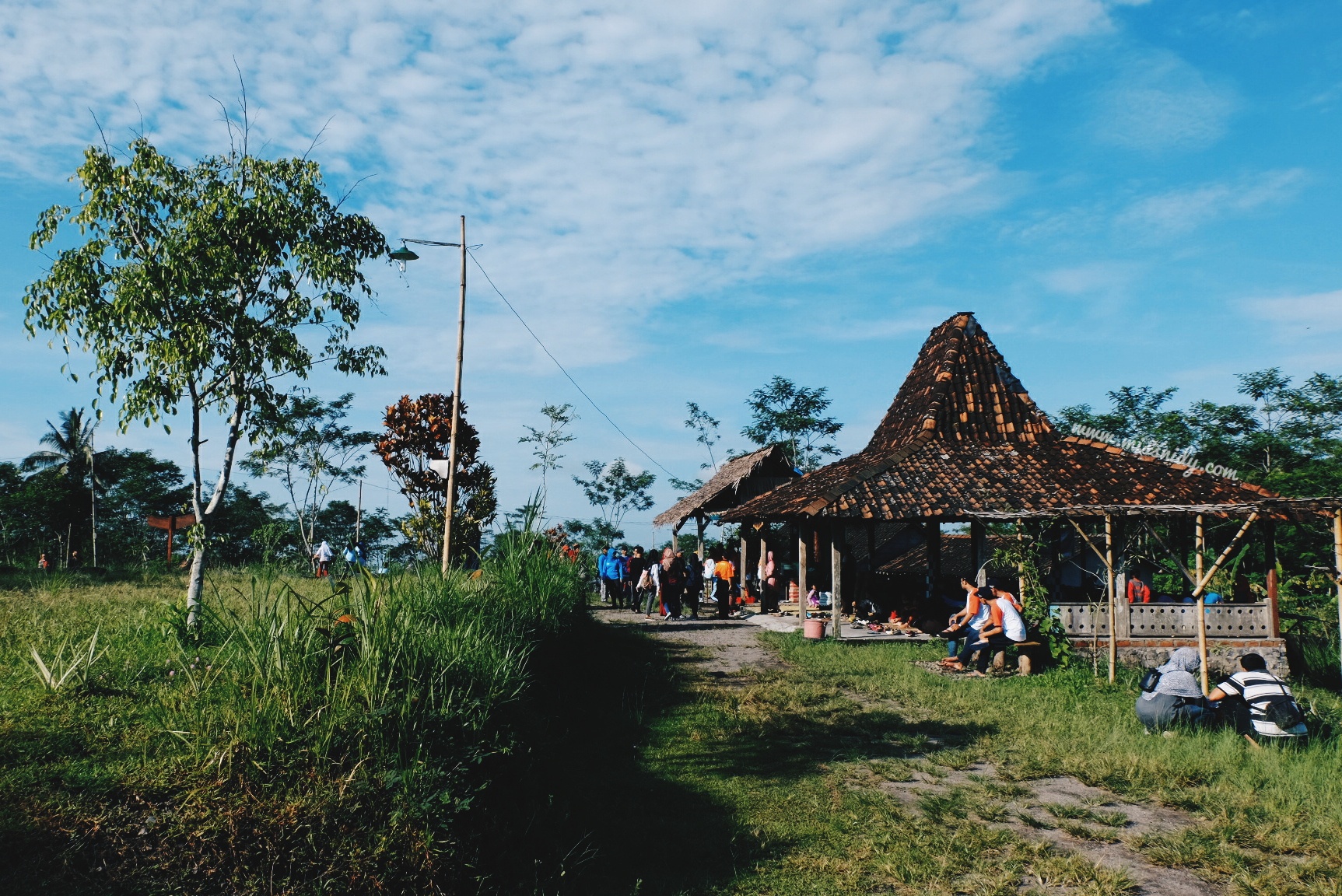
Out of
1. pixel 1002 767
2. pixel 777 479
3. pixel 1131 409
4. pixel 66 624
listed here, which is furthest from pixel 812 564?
pixel 1131 409

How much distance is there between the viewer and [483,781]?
17.7ft

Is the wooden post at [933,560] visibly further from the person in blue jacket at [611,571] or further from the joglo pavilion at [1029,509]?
the person in blue jacket at [611,571]

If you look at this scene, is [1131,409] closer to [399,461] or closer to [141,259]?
[399,461]

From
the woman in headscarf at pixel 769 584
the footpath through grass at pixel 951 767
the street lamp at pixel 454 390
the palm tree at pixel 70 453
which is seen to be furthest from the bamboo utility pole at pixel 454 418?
the palm tree at pixel 70 453

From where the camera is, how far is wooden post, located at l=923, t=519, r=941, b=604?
17531 mm

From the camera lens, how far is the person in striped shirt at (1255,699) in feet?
26.7

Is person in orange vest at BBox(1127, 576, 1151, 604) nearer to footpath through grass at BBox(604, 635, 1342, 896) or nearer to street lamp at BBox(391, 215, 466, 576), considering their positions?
footpath through grass at BBox(604, 635, 1342, 896)

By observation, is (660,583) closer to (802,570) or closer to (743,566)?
(802,570)

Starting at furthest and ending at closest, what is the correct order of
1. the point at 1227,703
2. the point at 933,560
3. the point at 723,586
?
the point at 723,586
the point at 933,560
the point at 1227,703

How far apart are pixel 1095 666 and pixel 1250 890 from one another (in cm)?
777

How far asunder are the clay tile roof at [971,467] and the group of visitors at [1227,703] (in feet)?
16.1

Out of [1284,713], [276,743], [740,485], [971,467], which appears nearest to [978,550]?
[971,467]

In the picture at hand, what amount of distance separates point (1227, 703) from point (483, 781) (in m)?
7.43

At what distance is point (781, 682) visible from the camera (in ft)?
37.1
